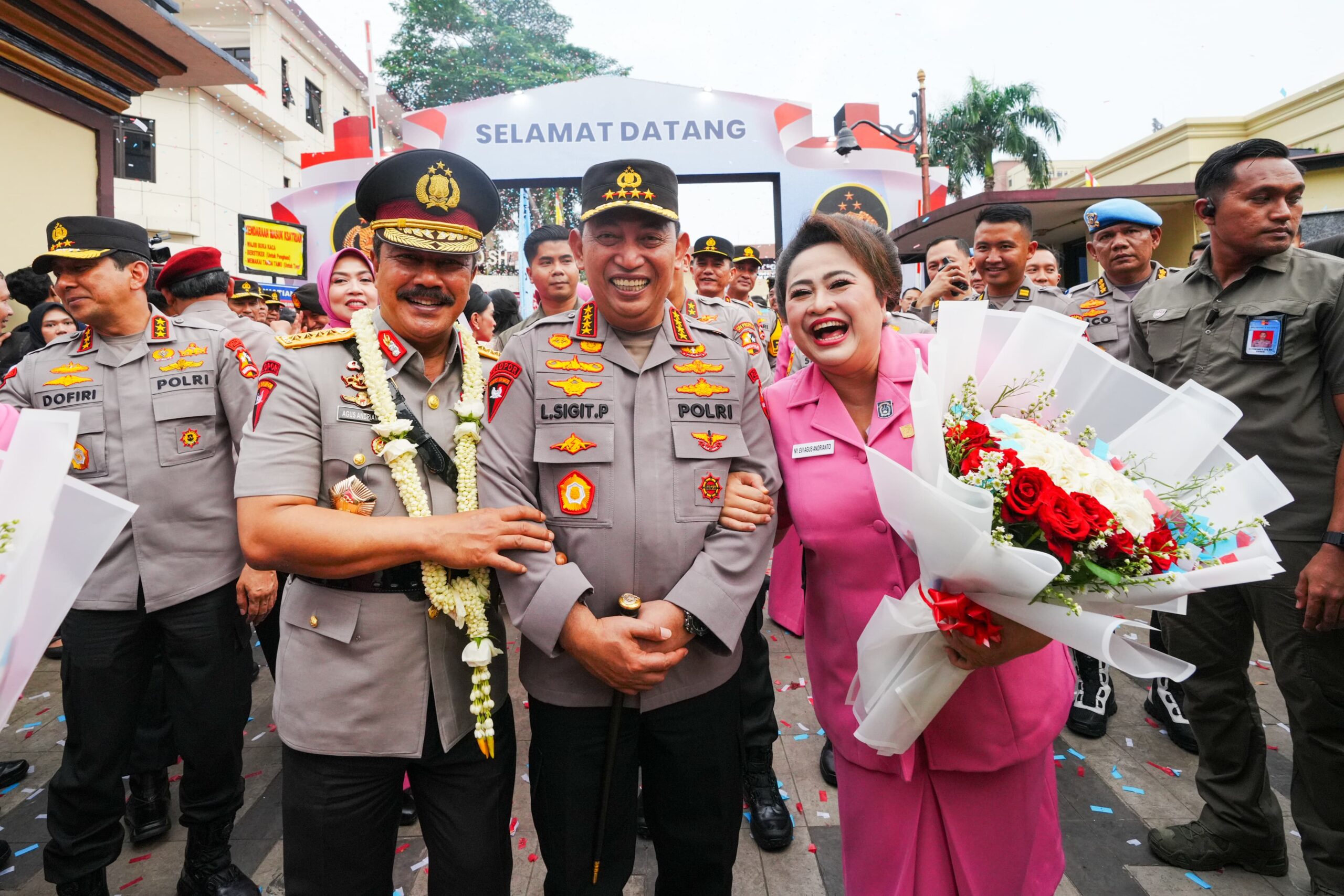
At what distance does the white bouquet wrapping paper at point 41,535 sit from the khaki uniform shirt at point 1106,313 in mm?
4350

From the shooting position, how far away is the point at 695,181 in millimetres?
12797

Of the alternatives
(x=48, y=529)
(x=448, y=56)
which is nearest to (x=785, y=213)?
(x=48, y=529)

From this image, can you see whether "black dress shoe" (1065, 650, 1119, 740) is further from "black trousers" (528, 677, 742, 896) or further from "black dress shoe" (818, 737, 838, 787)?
"black trousers" (528, 677, 742, 896)

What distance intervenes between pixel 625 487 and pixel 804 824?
6.40 feet

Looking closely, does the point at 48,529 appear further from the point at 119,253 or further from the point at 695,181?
the point at 695,181

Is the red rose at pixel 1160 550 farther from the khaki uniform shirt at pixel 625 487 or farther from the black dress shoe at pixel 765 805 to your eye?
the black dress shoe at pixel 765 805

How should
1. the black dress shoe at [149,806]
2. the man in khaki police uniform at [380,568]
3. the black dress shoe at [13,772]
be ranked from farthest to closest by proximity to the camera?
the black dress shoe at [13,772], the black dress shoe at [149,806], the man in khaki police uniform at [380,568]

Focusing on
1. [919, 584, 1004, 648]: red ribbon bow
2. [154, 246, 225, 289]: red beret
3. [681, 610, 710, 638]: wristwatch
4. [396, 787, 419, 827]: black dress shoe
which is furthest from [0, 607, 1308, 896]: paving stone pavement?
[154, 246, 225, 289]: red beret

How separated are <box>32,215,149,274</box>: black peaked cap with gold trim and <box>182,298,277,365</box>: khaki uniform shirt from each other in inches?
17.0

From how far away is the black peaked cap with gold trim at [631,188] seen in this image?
6.33 feet

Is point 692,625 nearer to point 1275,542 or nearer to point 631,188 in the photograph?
point 631,188

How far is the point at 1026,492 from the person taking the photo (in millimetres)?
1398

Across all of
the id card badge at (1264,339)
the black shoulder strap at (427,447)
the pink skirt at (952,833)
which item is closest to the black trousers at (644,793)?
the pink skirt at (952,833)

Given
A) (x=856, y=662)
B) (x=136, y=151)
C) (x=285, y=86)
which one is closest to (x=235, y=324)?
(x=856, y=662)
